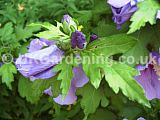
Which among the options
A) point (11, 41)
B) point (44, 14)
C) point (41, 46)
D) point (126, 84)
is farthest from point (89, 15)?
point (44, 14)

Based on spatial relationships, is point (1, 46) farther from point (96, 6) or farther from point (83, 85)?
point (83, 85)

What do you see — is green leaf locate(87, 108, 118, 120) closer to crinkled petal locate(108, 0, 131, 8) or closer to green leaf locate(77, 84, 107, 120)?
green leaf locate(77, 84, 107, 120)

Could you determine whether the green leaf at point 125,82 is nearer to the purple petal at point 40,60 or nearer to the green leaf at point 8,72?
the purple petal at point 40,60

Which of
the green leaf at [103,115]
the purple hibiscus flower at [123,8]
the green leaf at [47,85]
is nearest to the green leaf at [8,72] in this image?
the green leaf at [103,115]

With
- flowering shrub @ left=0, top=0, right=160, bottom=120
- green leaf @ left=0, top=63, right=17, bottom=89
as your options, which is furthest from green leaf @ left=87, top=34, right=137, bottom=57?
green leaf @ left=0, top=63, right=17, bottom=89

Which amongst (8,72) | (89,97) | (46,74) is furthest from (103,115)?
(8,72)
